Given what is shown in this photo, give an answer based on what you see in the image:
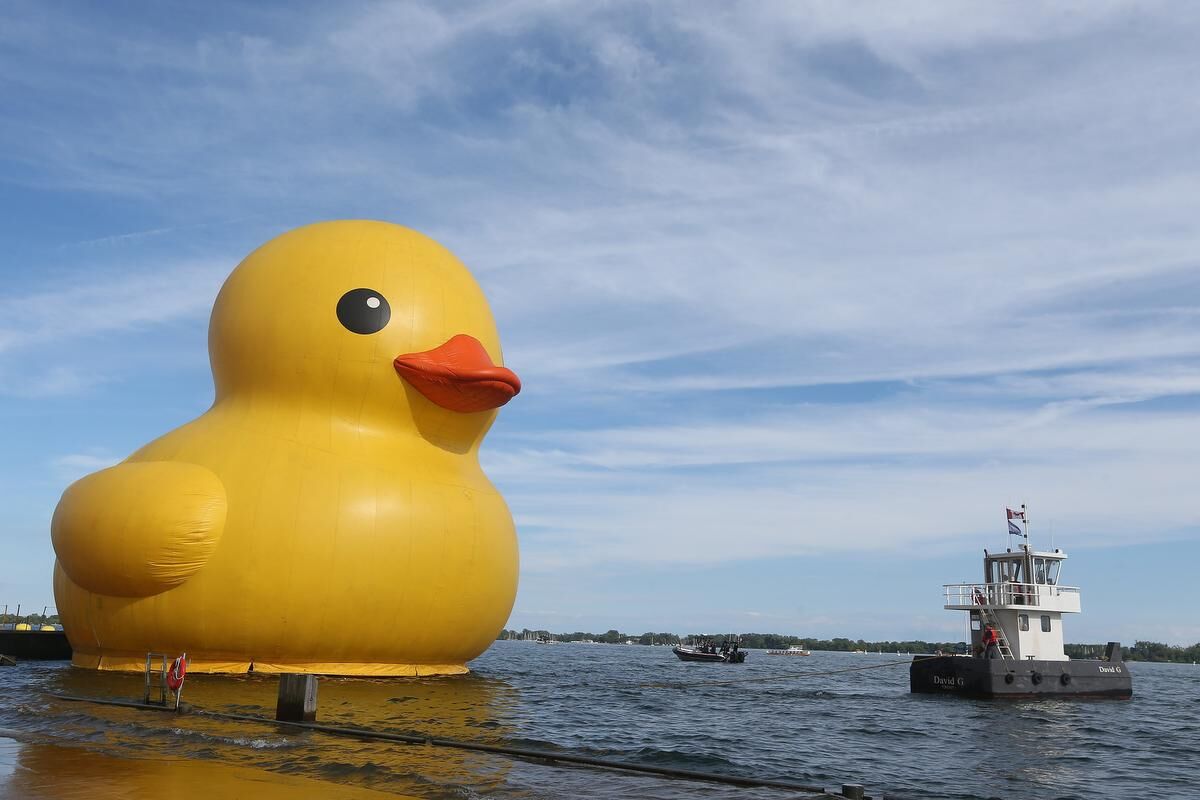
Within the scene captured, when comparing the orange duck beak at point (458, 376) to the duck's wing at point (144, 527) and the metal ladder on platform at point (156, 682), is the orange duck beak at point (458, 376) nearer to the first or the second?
the duck's wing at point (144, 527)

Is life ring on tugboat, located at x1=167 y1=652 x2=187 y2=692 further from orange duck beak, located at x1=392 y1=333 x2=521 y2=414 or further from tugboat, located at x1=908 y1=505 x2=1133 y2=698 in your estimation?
tugboat, located at x1=908 y1=505 x2=1133 y2=698

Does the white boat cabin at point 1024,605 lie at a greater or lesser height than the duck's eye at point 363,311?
lesser

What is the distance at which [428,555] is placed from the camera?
17.5 metres

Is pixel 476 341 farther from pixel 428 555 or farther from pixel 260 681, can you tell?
pixel 260 681

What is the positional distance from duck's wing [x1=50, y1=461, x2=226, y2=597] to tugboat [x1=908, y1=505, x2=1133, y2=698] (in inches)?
794

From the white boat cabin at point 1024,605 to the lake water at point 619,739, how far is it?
3096 millimetres

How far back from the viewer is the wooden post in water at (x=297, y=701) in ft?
40.4

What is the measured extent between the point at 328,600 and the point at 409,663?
2.45m

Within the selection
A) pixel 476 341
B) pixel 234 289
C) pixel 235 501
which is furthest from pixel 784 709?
pixel 234 289

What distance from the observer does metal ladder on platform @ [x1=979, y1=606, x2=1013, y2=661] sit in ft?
90.6

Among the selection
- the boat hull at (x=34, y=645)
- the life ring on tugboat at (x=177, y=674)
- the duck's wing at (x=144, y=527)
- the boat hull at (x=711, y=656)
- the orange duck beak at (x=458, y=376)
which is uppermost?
the orange duck beak at (x=458, y=376)

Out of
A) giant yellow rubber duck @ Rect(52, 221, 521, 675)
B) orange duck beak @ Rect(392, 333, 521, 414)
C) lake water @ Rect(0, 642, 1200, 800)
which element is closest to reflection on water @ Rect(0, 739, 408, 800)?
lake water @ Rect(0, 642, 1200, 800)

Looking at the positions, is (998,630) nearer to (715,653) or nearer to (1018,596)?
(1018,596)

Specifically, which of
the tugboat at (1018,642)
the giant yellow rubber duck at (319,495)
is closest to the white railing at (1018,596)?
the tugboat at (1018,642)
